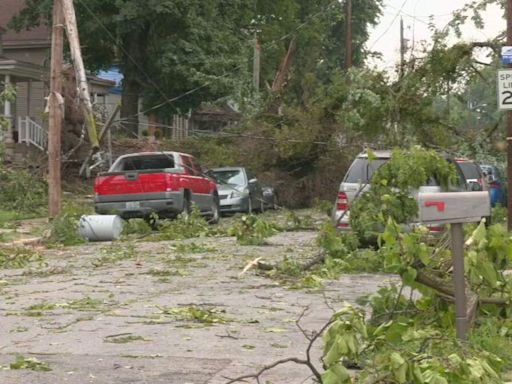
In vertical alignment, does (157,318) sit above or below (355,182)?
below

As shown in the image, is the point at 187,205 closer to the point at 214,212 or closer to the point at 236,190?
the point at 214,212

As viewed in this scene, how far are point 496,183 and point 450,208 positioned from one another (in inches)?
946

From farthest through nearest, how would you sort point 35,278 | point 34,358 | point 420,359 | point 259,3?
point 259,3, point 35,278, point 34,358, point 420,359

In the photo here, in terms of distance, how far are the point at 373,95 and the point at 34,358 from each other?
12.9 m

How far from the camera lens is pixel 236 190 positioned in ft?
87.1

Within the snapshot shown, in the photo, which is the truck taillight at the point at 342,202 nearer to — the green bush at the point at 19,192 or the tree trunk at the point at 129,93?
the green bush at the point at 19,192

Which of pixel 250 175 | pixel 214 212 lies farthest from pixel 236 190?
pixel 214 212

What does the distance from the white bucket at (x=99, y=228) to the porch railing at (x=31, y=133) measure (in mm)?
17486

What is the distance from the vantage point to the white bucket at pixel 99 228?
1861 centimetres

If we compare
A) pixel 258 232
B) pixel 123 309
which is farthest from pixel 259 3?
pixel 123 309

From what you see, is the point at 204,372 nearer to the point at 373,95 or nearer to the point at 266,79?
the point at 373,95

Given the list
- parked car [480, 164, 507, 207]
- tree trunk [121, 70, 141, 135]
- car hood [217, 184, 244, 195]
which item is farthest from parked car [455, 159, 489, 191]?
tree trunk [121, 70, 141, 135]

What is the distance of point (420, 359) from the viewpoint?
4895 mm

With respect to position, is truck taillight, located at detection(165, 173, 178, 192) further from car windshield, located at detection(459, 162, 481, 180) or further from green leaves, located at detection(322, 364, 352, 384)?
green leaves, located at detection(322, 364, 352, 384)
